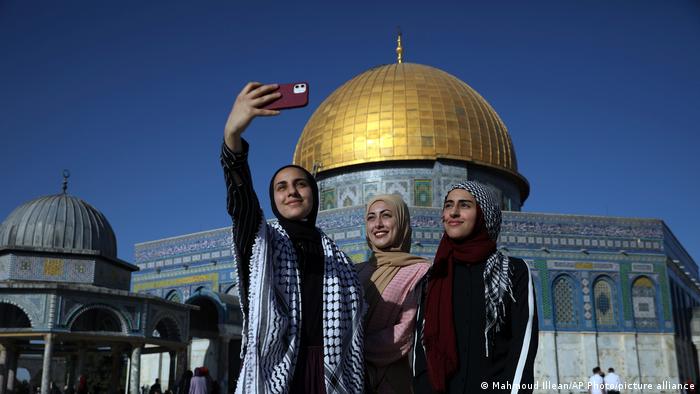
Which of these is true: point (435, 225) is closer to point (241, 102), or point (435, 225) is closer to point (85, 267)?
point (85, 267)

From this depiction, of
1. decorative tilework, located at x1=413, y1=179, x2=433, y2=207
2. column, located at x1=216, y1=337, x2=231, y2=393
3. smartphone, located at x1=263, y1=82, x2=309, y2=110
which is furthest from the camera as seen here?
decorative tilework, located at x1=413, y1=179, x2=433, y2=207

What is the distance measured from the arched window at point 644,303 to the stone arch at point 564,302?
60.4 inches

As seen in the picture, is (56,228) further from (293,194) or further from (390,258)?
(293,194)

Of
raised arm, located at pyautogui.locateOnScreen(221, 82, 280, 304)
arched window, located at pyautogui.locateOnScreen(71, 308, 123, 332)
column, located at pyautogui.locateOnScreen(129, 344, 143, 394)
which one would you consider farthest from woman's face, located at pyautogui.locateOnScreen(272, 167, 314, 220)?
arched window, located at pyautogui.locateOnScreen(71, 308, 123, 332)

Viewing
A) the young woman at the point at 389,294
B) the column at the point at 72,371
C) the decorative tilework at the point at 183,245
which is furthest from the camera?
the decorative tilework at the point at 183,245

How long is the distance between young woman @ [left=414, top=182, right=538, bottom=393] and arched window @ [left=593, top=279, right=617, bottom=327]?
15534 mm

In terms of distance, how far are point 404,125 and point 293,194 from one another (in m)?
16.9

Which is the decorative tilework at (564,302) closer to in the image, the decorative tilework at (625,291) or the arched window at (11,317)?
the decorative tilework at (625,291)

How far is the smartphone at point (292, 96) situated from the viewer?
2.08 metres

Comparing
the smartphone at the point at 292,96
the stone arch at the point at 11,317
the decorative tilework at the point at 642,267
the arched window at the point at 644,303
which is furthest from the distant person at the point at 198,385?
the decorative tilework at the point at 642,267

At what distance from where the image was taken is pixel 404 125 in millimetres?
19094

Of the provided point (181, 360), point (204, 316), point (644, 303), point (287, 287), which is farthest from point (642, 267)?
point (287, 287)

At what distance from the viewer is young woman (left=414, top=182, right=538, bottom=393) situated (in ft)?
7.23

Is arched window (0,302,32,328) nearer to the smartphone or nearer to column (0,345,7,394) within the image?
column (0,345,7,394)
